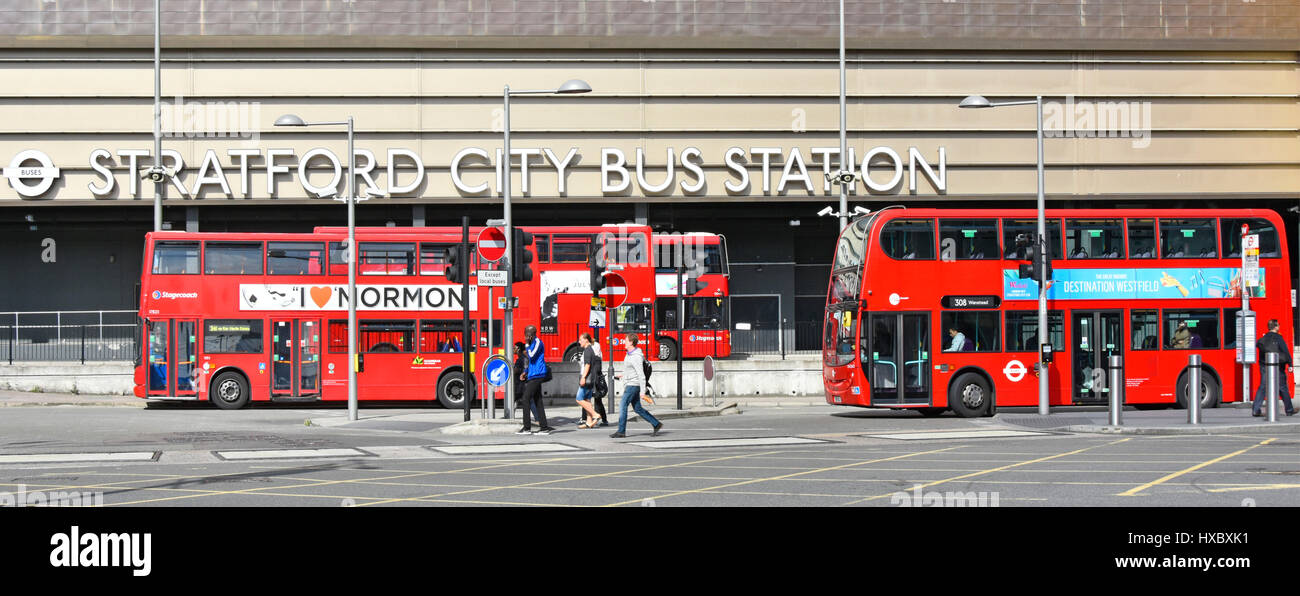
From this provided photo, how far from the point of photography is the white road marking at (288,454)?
15.0 metres

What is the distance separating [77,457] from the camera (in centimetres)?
1486

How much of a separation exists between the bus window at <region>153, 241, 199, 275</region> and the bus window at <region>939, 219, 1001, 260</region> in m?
15.0

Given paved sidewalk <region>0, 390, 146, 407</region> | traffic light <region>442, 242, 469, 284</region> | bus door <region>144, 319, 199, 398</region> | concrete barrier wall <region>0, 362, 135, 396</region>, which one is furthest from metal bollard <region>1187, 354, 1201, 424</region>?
concrete barrier wall <region>0, 362, 135, 396</region>

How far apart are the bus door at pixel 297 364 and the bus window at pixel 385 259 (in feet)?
5.38

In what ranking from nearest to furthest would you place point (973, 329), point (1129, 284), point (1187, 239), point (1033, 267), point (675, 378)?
point (1033, 267) < point (973, 329) < point (1129, 284) < point (1187, 239) < point (675, 378)

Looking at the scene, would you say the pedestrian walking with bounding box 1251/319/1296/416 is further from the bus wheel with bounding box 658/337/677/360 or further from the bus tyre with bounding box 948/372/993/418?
the bus wheel with bounding box 658/337/677/360

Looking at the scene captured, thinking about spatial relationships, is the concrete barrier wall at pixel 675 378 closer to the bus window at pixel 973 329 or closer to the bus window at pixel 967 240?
the bus window at pixel 973 329

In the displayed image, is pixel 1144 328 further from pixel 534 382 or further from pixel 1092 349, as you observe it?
pixel 534 382

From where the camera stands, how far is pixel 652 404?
26.4 metres

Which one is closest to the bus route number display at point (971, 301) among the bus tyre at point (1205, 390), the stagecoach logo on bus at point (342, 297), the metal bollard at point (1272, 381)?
the bus tyre at point (1205, 390)

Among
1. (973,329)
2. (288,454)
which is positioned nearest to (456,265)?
(288,454)

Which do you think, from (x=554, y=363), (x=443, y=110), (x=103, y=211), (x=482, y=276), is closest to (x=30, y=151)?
(x=103, y=211)

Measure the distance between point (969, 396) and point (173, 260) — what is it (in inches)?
634
